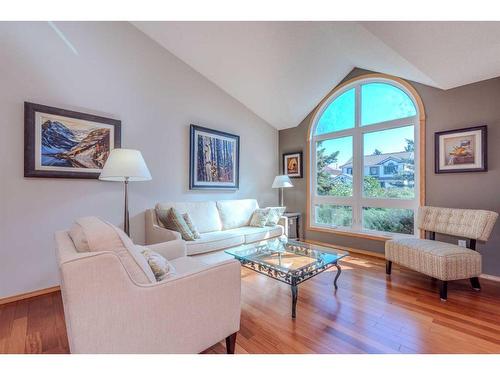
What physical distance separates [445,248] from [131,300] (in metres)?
2.74

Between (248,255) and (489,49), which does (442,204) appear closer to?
(489,49)

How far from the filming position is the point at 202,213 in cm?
327

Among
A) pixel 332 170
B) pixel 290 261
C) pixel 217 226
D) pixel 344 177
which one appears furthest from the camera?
pixel 332 170

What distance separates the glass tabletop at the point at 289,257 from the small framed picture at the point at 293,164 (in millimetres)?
2012

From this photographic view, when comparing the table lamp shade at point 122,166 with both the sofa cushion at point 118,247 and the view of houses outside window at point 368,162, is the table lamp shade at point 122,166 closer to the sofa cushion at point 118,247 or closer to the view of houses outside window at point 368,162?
the sofa cushion at point 118,247

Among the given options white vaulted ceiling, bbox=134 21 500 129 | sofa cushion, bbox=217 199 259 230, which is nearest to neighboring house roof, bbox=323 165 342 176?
white vaulted ceiling, bbox=134 21 500 129

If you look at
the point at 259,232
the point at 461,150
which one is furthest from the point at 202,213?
the point at 461,150

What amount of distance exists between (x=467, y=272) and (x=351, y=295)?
108 centimetres

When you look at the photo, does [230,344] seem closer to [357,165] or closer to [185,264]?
[185,264]

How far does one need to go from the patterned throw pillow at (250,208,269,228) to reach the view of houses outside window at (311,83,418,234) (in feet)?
3.79

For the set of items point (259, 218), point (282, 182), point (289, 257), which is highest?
point (282, 182)

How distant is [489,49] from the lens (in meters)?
2.14

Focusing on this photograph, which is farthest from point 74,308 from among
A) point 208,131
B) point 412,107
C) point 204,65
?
point 412,107
